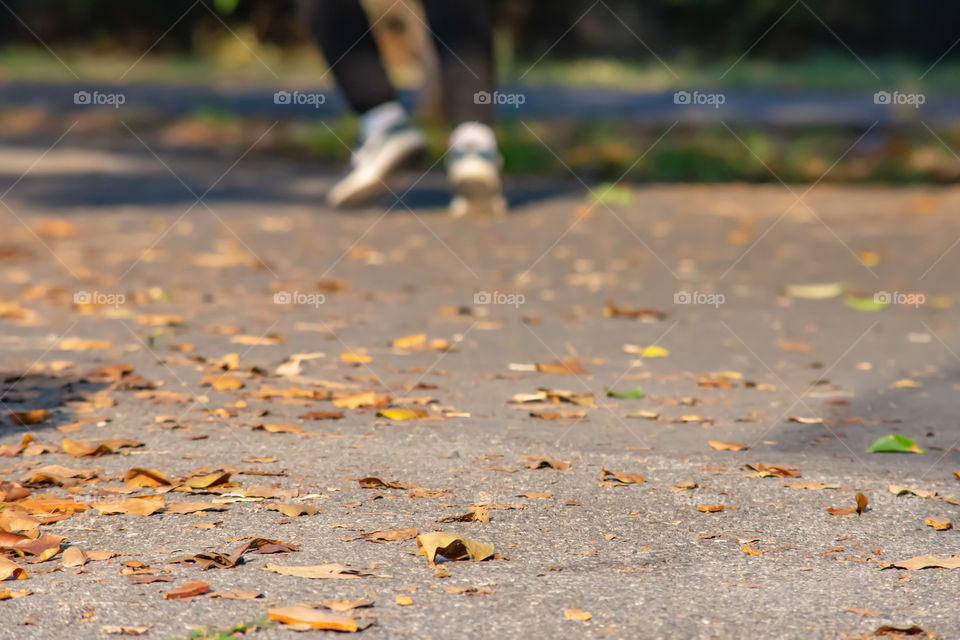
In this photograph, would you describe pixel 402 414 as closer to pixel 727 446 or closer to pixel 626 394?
pixel 626 394

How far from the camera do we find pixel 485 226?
6.66 m

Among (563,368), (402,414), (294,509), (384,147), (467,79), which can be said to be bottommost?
(294,509)

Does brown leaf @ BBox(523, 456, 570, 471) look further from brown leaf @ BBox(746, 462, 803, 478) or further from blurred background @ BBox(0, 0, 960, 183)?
blurred background @ BBox(0, 0, 960, 183)

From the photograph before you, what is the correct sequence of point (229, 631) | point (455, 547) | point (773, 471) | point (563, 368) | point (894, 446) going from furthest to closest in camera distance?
point (563, 368)
point (894, 446)
point (773, 471)
point (455, 547)
point (229, 631)

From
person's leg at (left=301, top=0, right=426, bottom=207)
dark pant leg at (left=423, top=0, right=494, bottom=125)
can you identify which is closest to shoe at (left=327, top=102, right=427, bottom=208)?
person's leg at (left=301, top=0, right=426, bottom=207)

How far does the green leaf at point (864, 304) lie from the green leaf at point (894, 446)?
6.27 feet

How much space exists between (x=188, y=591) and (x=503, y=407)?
1511 mm

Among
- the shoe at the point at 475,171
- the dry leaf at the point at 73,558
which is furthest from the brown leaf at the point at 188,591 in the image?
the shoe at the point at 475,171

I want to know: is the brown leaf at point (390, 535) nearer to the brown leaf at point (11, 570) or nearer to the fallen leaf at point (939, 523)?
the brown leaf at point (11, 570)

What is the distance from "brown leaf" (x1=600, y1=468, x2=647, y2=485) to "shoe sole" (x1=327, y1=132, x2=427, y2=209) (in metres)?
3.92

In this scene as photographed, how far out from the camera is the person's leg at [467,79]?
631 centimetres

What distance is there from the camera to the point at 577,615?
2109mm

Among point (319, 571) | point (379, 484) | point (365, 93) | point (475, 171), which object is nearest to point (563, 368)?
point (379, 484)

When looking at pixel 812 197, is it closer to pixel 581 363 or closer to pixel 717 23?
pixel 581 363
